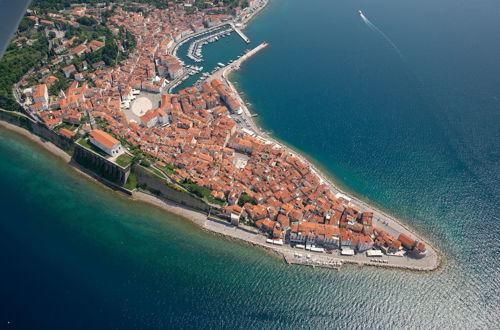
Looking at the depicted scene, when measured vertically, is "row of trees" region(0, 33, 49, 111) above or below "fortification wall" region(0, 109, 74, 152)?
above

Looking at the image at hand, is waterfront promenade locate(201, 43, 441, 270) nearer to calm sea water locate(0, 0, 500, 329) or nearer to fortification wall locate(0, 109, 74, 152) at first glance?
calm sea water locate(0, 0, 500, 329)

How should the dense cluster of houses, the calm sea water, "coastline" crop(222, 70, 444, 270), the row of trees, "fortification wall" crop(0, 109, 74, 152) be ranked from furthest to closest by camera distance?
the row of trees → "fortification wall" crop(0, 109, 74, 152) → the dense cluster of houses → "coastline" crop(222, 70, 444, 270) → the calm sea water

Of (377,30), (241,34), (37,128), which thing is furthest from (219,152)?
(377,30)

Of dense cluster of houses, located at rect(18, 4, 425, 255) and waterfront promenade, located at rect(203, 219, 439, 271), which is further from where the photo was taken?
dense cluster of houses, located at rect(18, 4, 425, 255)

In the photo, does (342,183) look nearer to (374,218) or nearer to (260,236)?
(374,218)

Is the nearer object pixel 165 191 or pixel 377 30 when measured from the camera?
pixel 165 191

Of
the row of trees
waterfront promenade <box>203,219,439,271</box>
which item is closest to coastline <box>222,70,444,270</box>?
waterfront promenade <box>203,219,439,271</box>

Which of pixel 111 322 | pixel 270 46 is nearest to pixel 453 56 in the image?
Answer: pixel 270 46
